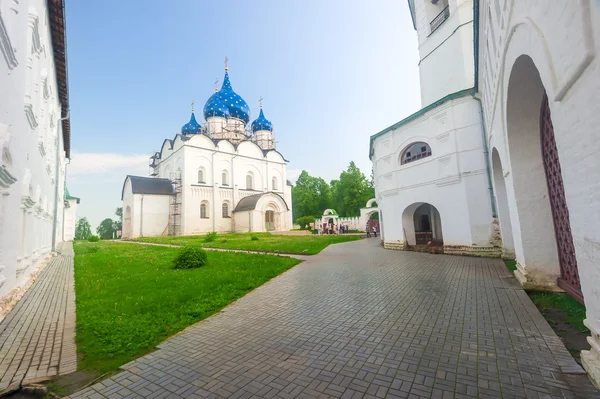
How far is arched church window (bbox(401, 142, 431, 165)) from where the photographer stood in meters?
12.6

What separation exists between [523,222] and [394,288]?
10.2 ft

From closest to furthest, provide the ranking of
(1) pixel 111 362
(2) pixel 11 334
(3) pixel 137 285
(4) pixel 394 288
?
(1) pixel 111 362, (2) pixel 11 334, (4) pixel 394 288, (3) pixel 137 285

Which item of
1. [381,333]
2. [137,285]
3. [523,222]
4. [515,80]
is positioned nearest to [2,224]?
[137,285]

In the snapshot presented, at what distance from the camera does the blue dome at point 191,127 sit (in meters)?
43.4

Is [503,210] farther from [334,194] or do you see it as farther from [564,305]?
[334,194]

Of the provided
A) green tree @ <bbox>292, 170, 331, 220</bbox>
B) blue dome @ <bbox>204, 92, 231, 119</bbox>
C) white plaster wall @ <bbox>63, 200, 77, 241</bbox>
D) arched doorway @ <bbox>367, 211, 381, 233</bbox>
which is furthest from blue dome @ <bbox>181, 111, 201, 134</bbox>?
arched doorway @ <bbox>367, 211, 381, 233</bbox>

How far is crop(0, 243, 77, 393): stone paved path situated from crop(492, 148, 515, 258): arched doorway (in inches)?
453

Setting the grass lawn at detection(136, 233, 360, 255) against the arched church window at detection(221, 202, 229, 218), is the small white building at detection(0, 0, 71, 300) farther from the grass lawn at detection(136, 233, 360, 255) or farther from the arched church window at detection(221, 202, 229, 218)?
the arched church window at detection(221, 202, 229, 218)

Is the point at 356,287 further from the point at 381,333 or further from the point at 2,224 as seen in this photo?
the point at 2,224

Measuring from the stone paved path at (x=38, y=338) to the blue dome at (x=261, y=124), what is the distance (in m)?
45.4

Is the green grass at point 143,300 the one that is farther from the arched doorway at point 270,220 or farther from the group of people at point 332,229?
the arched doorway at point 270,220

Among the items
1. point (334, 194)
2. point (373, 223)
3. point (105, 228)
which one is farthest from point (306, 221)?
point (105, 228)

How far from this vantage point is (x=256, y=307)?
5543mm

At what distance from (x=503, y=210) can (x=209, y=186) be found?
32.9 metres
